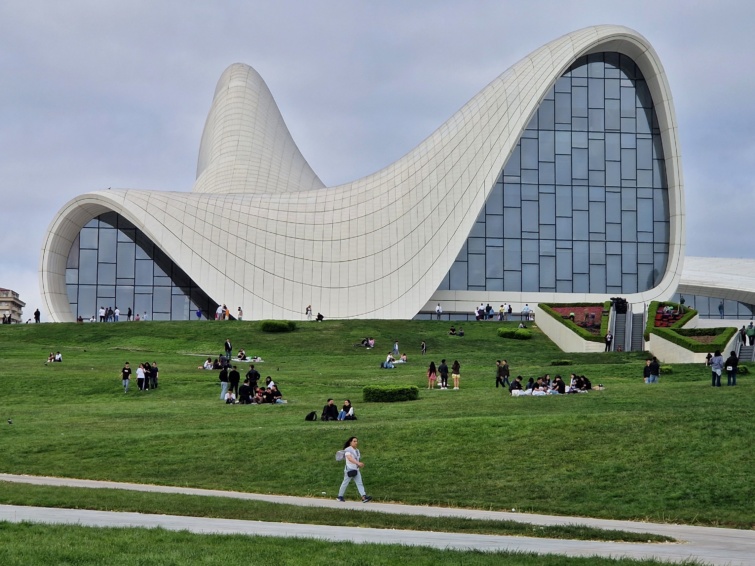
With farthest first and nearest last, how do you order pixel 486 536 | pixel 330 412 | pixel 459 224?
1. pixel 459 224
2. pixel 330 412
3. pixel 486 536

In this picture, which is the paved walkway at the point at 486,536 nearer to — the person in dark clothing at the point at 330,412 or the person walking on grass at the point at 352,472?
the person walking on grass at the point at 352,472

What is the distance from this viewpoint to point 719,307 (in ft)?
247

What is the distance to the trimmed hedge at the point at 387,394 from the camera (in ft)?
103

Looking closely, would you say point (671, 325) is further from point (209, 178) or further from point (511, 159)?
point (209, 178)

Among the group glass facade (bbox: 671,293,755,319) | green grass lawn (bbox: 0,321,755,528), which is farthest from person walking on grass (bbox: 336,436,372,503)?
glass facade (bbox: 671,293,755,319)

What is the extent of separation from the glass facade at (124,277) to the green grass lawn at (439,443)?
28.0 meters

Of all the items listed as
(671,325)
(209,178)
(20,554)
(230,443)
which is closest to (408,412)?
(230,443)

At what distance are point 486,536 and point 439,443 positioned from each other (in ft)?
25.0

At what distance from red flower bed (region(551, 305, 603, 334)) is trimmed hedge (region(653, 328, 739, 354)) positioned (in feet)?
23.8

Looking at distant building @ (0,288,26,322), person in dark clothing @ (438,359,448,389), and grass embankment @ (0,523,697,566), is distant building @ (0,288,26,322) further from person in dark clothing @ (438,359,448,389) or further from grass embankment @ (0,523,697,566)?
grass embankment @ (0,523,697,566)

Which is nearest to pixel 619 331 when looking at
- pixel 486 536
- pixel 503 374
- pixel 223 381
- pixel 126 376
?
pixel 503 374

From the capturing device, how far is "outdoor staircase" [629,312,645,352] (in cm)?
5028

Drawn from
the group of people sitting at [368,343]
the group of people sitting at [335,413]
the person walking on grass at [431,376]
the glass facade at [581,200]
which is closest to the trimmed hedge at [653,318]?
the group of people sitting at [368,343]

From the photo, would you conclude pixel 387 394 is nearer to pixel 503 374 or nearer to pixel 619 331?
pixel 503 374
